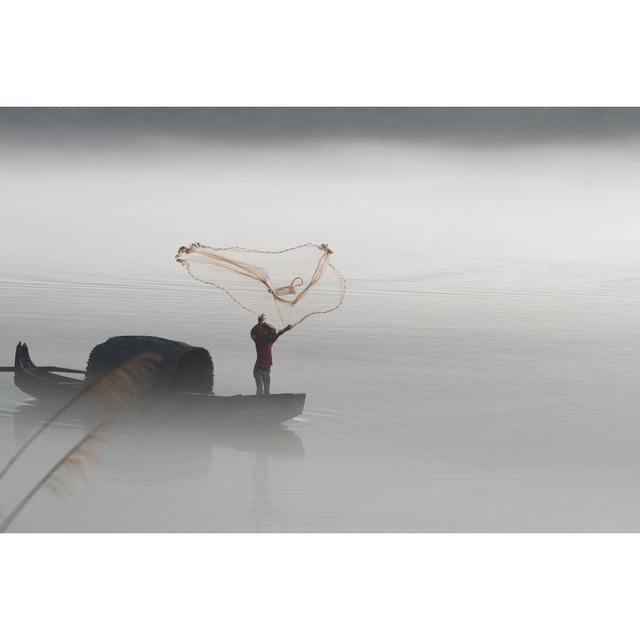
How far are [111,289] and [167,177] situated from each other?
5.30 ft

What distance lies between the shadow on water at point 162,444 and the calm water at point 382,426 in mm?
20

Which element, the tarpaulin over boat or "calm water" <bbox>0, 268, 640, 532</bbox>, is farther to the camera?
the tarpaulin over boat

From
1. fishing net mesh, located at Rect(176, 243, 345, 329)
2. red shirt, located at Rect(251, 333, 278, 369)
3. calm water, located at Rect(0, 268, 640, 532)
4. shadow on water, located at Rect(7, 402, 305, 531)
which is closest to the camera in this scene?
calm water, located at Rect(0, 268, 640, 532)

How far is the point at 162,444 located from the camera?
8.75 meters

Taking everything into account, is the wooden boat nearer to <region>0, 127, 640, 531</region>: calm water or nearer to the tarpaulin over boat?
the tarpaulin over boat

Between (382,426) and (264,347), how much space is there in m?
1.67

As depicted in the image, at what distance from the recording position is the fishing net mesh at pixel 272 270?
28.9 ft

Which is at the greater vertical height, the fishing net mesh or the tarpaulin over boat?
the fishing net mesh

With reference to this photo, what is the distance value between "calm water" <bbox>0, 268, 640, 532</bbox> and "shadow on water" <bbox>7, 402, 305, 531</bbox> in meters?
0.02

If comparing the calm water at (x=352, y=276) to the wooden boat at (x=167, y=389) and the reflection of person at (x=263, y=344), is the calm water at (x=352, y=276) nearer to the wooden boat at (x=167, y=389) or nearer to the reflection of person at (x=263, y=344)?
the wooden boat at (x=167, y=389)

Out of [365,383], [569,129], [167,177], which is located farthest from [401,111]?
[365,383]

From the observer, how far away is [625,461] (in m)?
8.92

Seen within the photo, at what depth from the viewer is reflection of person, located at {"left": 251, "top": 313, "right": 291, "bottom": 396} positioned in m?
9.15

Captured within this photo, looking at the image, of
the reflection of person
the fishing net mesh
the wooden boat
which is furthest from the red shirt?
the wooden boat
